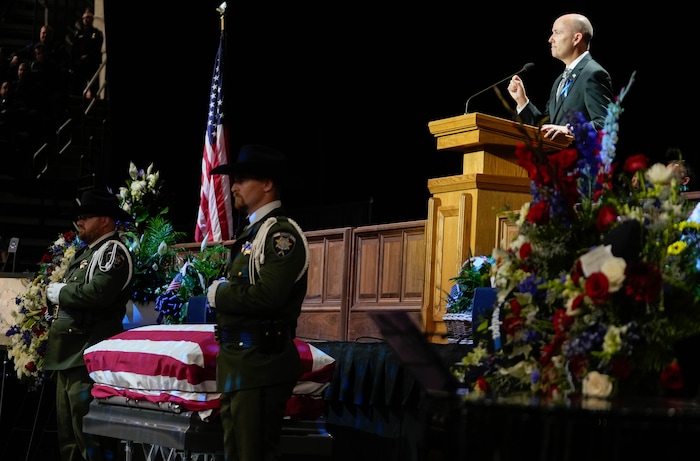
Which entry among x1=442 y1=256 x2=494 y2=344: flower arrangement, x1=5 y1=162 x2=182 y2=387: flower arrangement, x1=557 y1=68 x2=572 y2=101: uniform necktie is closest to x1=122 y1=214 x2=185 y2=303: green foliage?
x1=5 y1=162 x2=182 y2=387: flower arrangement

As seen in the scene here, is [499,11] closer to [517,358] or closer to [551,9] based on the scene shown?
[551,9]

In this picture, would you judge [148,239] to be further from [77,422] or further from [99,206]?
[77,422]

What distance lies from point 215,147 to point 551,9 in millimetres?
3250

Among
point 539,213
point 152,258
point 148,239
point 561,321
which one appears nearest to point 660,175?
point 539,213

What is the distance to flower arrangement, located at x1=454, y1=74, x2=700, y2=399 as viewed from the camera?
2406 millimetres

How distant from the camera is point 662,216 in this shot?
2.53 meters

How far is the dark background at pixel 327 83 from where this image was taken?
10.3 m

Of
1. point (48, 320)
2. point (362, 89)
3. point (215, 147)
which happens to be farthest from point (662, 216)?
point (362, 89)

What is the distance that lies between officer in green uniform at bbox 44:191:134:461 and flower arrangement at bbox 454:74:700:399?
2719 mm

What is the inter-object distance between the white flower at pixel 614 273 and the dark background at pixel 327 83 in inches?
261

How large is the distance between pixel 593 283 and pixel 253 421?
1.59m

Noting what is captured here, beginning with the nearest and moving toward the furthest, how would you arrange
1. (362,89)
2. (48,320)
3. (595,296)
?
(595,296)
(48,320)
(362,89)

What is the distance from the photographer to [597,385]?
7.68 ft

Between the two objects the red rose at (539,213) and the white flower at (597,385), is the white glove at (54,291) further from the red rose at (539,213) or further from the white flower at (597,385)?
the white flower at (597,385)
